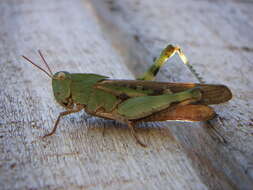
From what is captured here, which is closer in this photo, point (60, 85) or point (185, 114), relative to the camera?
point (185, 114)

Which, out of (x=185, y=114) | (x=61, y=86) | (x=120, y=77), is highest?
(x=185, y=114)

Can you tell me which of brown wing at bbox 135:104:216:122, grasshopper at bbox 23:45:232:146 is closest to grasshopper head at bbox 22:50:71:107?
grasshopper at bbox 23:45:232:146

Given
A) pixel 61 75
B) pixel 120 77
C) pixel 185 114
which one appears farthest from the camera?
pixel 120 77

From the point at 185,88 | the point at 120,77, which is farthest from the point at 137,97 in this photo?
the point at 185,88

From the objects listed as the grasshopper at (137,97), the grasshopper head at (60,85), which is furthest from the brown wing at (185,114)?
the grasshopper head at (60,85)

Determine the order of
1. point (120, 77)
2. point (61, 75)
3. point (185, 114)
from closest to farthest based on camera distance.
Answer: point (185, 114) → point (61, 75) → point (120, 77)

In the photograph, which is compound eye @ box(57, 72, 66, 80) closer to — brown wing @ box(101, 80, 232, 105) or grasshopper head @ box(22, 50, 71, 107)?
grasshopper head @ box(22, 50, 71, 107)

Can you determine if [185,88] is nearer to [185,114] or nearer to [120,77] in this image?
[185,114]

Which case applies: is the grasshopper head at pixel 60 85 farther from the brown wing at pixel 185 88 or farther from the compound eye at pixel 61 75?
the brown wing at pixel 185 88
